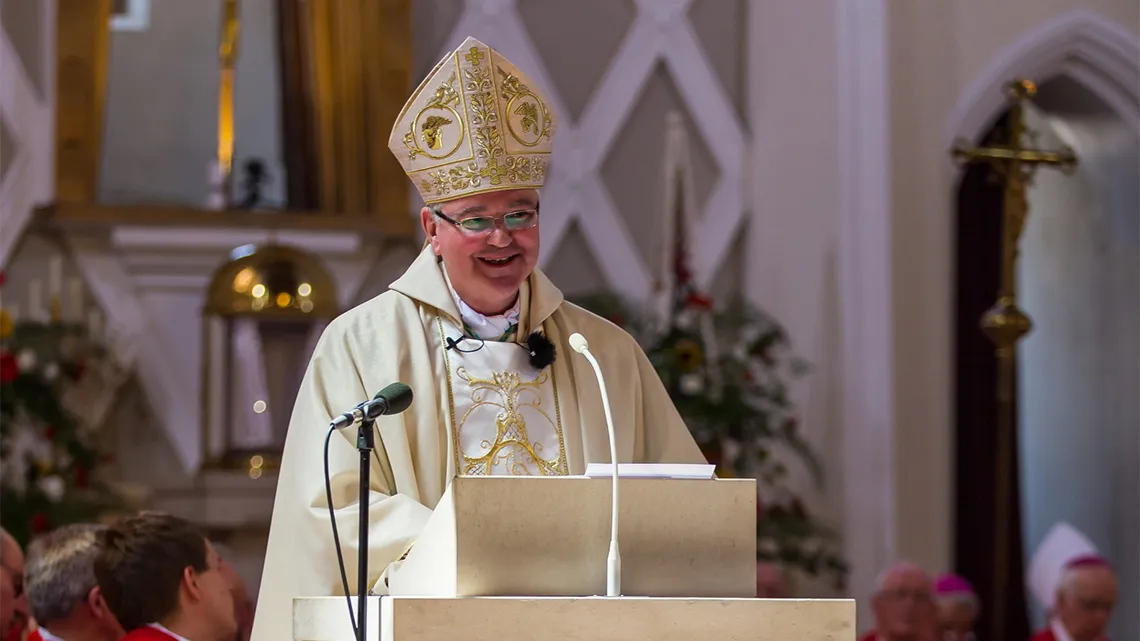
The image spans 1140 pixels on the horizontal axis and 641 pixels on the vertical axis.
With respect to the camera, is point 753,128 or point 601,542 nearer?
point 601,542

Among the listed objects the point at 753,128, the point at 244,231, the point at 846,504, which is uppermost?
the point at 753,128

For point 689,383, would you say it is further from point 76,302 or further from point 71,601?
point 71,601

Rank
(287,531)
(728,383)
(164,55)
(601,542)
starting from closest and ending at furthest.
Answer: (601,542) → (287,531) → (728,383) → (164,55)

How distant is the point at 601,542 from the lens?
2.84m

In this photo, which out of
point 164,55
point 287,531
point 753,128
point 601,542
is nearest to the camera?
point 601,542

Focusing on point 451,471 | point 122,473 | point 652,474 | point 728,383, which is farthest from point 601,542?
point 122,473

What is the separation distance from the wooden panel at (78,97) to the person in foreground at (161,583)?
159 inches

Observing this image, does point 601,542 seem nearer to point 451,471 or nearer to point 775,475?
point 451,471

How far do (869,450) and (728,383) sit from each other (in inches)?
43.2

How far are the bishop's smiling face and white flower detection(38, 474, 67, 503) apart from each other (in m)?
3.60

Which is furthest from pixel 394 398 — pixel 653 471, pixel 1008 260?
pixel 1008 260

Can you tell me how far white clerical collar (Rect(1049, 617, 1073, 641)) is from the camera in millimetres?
6961

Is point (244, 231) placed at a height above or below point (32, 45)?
below

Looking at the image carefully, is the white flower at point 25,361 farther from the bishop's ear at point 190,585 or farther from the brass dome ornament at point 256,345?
the bishop's ear at point 190,585
